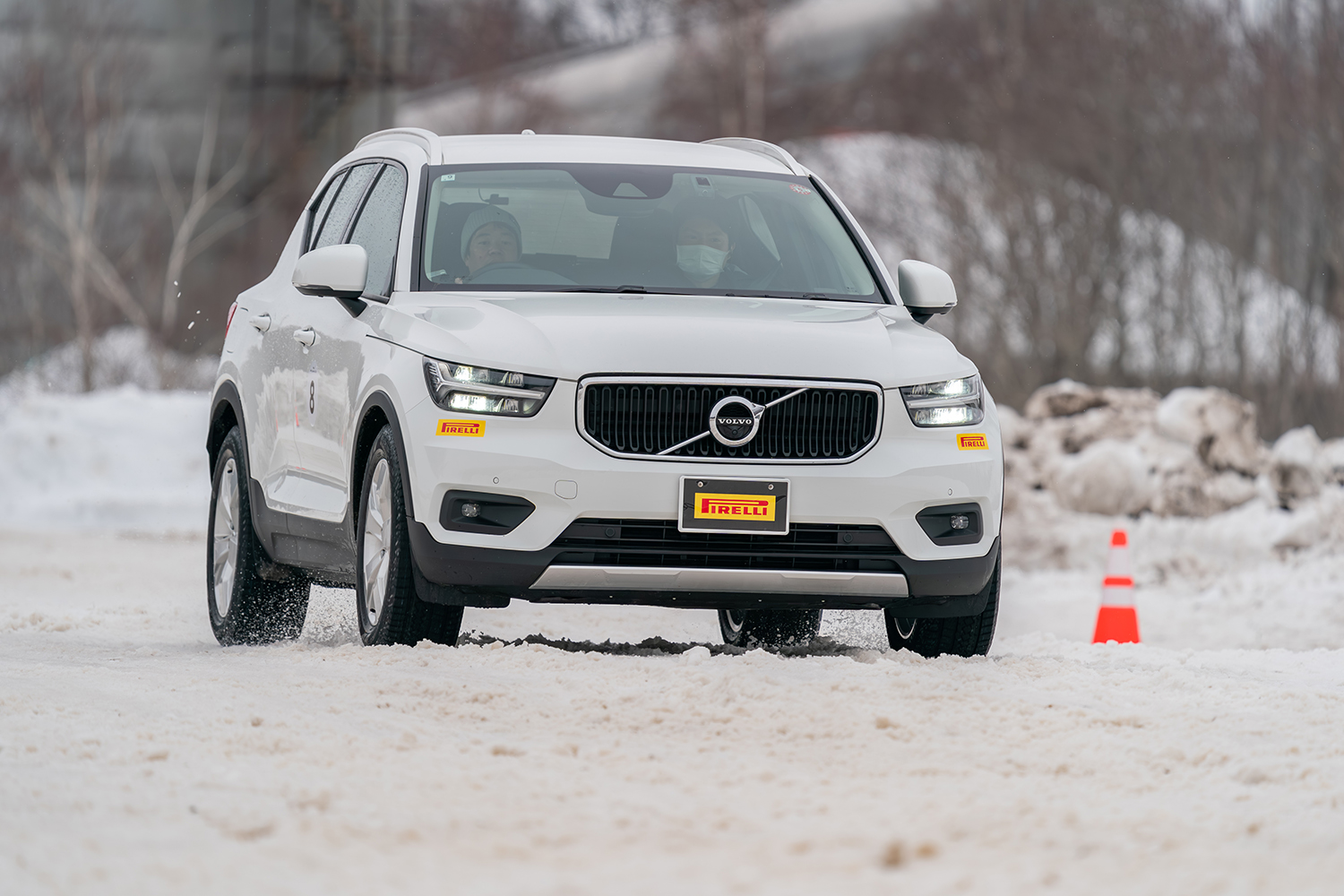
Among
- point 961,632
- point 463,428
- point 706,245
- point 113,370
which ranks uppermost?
point 706,245

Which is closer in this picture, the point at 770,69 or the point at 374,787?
the point at 374,787

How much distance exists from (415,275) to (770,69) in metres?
31.9

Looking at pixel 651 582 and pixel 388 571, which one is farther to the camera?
pixel 388 571

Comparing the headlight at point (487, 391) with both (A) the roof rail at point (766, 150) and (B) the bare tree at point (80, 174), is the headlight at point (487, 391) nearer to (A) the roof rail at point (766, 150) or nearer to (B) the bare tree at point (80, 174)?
(A) the roof rail at point (766, 150)

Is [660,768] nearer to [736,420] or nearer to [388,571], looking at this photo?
[736,420]

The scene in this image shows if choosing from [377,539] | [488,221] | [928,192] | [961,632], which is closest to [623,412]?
[377,539]

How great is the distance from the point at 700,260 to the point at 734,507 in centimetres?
143

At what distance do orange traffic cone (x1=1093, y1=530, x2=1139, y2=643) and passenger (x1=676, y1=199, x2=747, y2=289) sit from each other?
3127mm

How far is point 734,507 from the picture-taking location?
6.79 metres

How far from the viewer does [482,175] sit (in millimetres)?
8070

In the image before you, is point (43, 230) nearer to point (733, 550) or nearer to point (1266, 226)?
point (1266, 226)

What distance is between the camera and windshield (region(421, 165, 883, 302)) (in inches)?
303

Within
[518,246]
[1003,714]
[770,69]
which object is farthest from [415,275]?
[770,69]

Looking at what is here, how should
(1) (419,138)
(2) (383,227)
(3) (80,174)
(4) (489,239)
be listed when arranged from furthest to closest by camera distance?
(3) (80,174) → (1) (419,138) → (2) (383,227) → (4) (489,239)
